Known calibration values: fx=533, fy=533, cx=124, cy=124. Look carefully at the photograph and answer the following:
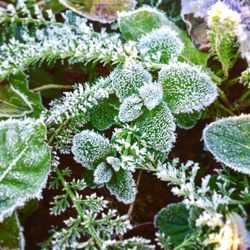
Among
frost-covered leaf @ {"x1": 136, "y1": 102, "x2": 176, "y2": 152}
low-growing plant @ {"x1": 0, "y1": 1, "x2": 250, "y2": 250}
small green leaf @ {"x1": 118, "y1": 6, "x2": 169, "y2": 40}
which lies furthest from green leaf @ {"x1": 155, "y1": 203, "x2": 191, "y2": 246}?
small green leaf @ {"x1": 118, "y1": 6, "x2": 169, "y2": 40}

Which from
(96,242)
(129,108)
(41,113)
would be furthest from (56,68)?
(96,242)

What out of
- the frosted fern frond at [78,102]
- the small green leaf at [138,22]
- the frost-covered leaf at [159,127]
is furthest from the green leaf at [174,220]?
the small green leaf at [138,22]

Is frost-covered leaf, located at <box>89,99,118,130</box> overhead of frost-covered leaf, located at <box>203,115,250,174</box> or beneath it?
beneath

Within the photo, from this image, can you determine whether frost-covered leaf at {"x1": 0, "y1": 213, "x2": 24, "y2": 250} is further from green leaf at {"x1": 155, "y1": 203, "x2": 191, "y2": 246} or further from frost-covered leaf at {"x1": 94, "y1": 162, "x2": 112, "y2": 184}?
green leaf at {"x1": 155, "y1": 203, "x2": 191, "y2": 246}

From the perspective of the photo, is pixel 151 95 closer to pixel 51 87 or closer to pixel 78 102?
pixel 78 102

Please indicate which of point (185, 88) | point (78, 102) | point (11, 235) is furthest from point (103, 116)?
point (11, 235)

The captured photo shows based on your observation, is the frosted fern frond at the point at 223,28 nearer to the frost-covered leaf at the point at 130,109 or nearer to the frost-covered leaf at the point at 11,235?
the frost-covered leaf at the point at 130,109
